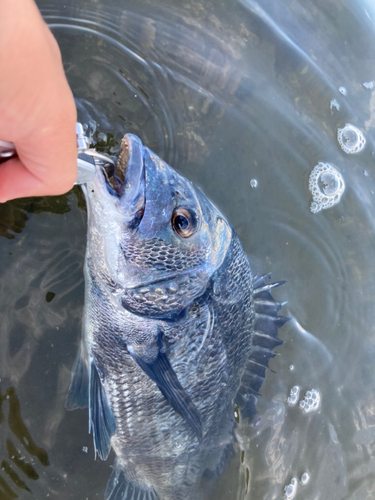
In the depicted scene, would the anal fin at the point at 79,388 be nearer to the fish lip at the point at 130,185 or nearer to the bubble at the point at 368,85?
the fish lip at the point at 130,185

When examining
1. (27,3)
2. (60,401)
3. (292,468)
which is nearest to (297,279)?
(292,468)

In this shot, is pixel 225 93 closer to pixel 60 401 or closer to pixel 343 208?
pixel 343 208

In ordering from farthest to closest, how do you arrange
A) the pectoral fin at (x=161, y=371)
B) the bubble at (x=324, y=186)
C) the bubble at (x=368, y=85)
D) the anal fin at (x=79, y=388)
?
the bubble at (x=368, y=85) < the bubble at (x=324, y=186) < the anal fin at (x=79, y=388) < the pectoral fin at (x=161, y=371)

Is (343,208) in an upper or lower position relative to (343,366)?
Answer: upper

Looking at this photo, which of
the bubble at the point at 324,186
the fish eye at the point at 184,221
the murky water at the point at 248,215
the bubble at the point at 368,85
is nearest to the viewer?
the fish eye at the point at 184,221

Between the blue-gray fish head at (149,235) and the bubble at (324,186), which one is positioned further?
the bubble at (324,186)

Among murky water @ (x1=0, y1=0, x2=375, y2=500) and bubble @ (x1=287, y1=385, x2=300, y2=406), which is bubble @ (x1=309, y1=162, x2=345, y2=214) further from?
bubble @ (x1=287, y1=385, x2=300, y2=406)

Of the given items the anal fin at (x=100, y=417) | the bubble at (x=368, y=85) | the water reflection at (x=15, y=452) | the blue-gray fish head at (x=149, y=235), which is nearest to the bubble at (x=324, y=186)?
the bubble at (x=368, y=85)
